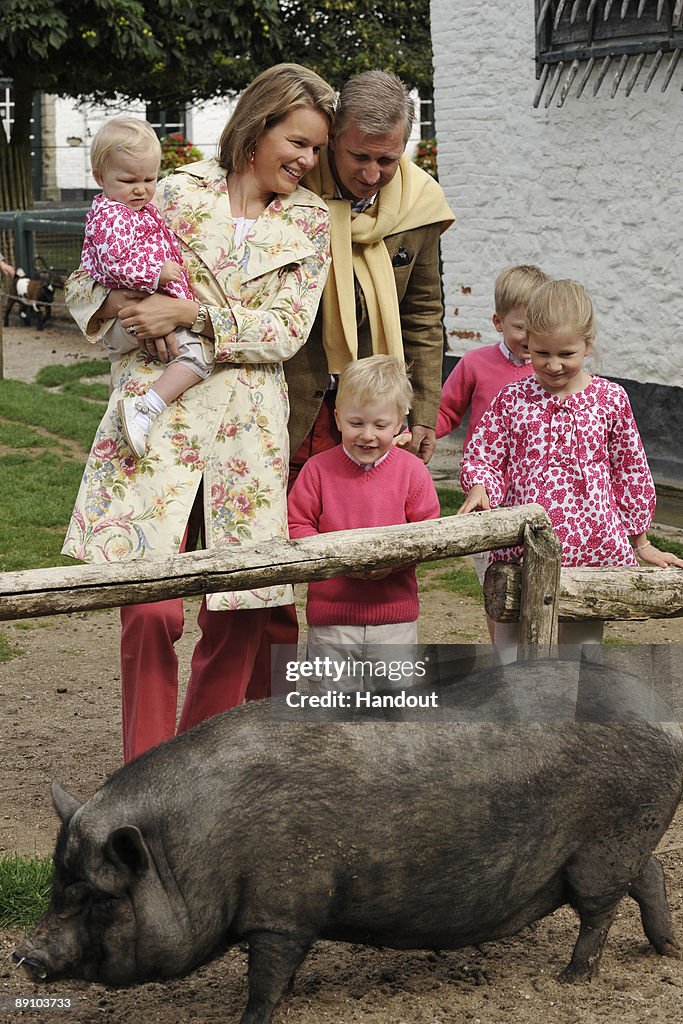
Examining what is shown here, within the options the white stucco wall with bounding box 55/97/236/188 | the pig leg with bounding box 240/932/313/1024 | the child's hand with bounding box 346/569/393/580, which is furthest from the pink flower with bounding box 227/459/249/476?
the white stucco wall with bounding box 55/97/236/188

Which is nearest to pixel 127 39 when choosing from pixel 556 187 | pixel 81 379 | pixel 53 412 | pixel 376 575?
pixel 81 379

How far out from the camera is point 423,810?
3115 mm

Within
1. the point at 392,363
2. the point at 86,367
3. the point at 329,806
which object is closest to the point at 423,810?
the point at 329,806

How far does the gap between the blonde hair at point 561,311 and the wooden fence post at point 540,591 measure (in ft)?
2.32

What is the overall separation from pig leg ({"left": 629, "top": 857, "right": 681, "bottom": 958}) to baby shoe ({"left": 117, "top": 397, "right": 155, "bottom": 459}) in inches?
70.5

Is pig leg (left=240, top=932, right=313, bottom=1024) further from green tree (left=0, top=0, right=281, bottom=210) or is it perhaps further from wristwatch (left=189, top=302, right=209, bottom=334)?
green tree (left=0, top=0, right=281, bottom=210)

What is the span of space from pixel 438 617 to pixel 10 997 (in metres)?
3.75

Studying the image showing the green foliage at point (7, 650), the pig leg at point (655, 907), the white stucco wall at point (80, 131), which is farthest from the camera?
the white stucco wall at point (80, 131)

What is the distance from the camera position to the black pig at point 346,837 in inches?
116

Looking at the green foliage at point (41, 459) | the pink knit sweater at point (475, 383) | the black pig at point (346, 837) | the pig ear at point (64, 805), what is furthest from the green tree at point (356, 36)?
the pig ear at point (64, 805)

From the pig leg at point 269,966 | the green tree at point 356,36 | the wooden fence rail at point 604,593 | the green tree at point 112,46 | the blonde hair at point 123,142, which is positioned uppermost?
the green tree at point 356,36

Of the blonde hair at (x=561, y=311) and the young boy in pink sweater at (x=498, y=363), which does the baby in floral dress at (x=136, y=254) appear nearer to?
the blonde hair at (x=561, y=311)

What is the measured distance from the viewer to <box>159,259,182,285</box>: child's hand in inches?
148

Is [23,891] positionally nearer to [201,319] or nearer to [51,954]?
[51,954]
